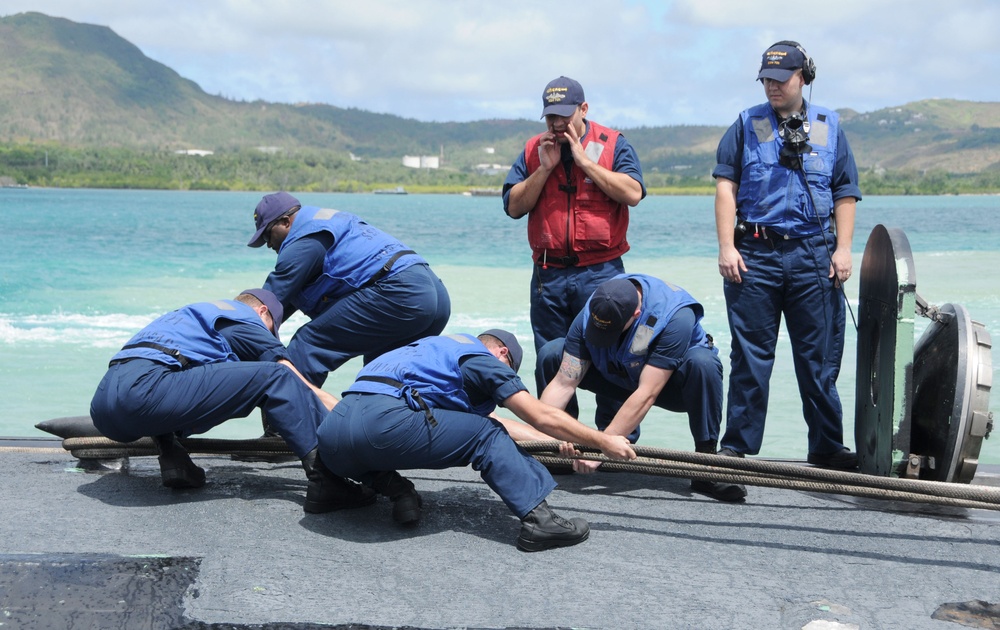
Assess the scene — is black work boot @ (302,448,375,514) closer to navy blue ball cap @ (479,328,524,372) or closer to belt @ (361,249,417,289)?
navy blue ball cap @ (479,328,524,372)

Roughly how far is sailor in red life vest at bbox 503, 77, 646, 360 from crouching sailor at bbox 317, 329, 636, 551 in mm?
1246

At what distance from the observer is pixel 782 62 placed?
4934 millimetres

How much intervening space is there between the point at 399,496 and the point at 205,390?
96cm

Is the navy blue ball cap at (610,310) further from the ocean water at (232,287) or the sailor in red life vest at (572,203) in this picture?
the ocean water at (232,287)

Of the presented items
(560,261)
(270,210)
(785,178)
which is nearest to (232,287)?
(270,210)

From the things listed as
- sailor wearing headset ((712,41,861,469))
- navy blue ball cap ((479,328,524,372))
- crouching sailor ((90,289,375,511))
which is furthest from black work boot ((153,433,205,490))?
sailor wearing headset ((712,41,861,469))

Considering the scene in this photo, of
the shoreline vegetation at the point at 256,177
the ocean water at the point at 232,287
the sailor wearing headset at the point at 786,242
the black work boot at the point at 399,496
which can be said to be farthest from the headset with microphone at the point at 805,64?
the shoreline vegetation at the point at 256,177

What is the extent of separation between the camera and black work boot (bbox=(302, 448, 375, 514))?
4.42 meters

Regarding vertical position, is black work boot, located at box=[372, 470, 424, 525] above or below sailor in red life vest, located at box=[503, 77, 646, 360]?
below

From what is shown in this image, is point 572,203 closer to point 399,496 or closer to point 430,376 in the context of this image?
point 430,376

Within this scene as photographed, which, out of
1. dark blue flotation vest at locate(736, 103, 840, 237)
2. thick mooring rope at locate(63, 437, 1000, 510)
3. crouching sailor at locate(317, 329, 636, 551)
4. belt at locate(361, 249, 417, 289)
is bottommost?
thick mooring rope at locate(63, 437, 1000, 510)

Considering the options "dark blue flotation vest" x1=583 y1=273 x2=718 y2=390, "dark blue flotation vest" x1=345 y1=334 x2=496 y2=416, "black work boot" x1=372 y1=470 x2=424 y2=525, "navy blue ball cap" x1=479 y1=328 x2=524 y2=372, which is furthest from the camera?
"dark blue flotation vest" x1=583 y1=273 x2=718 y2=390

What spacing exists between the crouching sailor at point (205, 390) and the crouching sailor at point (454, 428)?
16.8 inches

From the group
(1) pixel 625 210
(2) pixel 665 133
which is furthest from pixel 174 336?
(2) pixel 665 133
